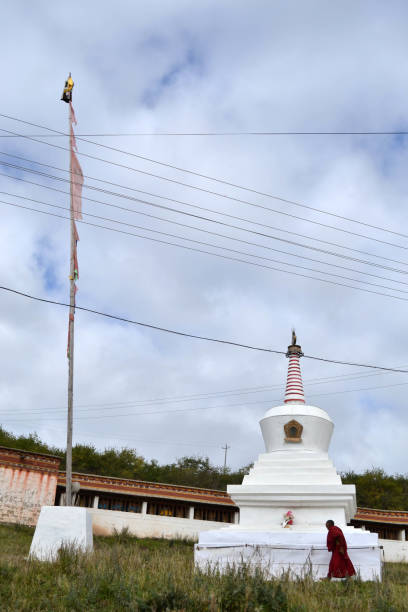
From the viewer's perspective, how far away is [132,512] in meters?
27.7

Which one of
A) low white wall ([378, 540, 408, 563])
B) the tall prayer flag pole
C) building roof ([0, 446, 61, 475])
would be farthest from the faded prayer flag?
low white wall ([378, 540, 408, 563])

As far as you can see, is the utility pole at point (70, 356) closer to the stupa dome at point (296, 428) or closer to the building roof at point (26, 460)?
the stupa dome at point (296, 428)

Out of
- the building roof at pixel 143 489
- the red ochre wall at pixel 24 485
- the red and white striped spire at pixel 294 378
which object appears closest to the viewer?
the red and white striped spire at pixel 294 378

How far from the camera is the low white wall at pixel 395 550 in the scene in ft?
96.2

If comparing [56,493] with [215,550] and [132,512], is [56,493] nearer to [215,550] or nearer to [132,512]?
[132,512]

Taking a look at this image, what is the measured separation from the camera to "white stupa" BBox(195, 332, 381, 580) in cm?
1221

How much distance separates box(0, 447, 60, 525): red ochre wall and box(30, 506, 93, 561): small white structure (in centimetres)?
1309

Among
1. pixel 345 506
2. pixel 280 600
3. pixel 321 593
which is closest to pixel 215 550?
pixel 345 506

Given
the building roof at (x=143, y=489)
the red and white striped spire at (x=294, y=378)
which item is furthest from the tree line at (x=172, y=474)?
the red and white striped spire at (x=294, y=378)

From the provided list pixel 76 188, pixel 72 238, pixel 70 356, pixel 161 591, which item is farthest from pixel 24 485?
pixel 161 591

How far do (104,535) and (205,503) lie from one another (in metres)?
5.46

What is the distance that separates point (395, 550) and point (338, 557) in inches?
844

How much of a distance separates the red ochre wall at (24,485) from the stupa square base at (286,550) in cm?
1400

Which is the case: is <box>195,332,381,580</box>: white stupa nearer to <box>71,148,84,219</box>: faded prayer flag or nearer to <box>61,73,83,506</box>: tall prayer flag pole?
<box>61,73,83,506</box>: tall prayer flag pole
